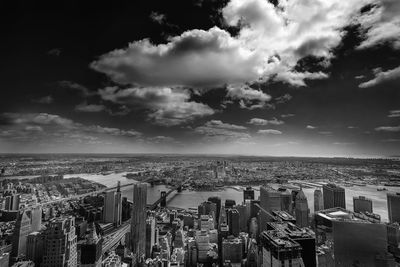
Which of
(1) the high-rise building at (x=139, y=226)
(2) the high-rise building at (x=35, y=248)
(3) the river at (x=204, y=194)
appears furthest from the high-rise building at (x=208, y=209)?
(2) the high-rise building at (x=35, y=248)

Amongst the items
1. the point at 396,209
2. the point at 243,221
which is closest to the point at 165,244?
the point at 243,221

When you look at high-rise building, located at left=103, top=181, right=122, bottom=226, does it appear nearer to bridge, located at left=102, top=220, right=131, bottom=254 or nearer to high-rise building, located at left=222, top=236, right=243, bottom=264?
bridge, located at left=102, top=220, right=131, bottom=254

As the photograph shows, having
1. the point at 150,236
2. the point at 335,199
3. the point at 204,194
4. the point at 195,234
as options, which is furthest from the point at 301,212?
the point at 204,194

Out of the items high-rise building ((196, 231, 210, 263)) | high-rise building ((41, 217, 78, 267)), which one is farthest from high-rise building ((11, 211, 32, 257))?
high-rise building ((196, 231, 210, 263))

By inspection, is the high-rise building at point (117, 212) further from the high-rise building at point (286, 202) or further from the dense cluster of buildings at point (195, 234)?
the high-rise building at point (286, 202)

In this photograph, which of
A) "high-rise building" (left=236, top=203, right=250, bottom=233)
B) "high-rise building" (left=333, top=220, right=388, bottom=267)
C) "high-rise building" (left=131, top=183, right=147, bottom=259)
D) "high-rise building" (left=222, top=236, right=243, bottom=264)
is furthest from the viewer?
"high-rise building" (left=236, top=203, right=250, bottom=233)
